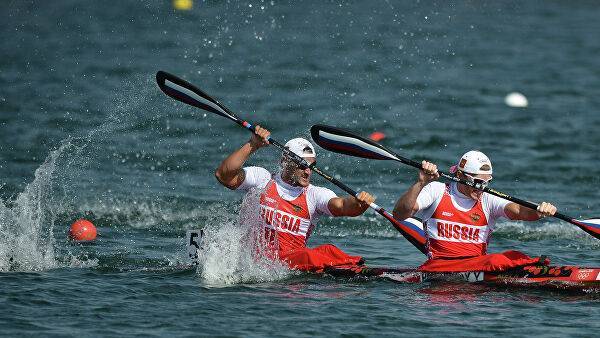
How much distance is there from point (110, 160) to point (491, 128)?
1035 centimetres

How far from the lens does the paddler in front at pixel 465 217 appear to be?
1209 centimetres

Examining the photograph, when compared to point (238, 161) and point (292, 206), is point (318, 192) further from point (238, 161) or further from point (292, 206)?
point (238, 161)

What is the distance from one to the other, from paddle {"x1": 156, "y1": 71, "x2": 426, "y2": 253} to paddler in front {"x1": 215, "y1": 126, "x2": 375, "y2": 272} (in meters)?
0.17

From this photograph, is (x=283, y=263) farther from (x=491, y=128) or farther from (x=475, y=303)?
(x=491, y=128)

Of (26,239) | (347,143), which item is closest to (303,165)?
(347,143)

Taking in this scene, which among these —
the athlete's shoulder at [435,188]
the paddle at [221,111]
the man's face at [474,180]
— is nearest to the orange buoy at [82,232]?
the paddle at [221,111]

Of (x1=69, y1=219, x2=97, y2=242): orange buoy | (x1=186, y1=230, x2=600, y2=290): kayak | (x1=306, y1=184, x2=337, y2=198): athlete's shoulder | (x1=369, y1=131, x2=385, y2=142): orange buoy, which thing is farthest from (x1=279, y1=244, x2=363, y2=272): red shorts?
(x1=369, y1=131, x2=385, y2=142): orange buoy

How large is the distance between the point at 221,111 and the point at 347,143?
163 cm

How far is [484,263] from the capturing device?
1196 centimetres

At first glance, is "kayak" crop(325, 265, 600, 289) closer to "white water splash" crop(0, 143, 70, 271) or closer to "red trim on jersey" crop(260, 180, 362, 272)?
"red trim on jersey" crop(260, 180, 362, 272)

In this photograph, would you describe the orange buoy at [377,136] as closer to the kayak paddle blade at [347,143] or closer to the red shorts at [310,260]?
the kayak paddle blade at [347,143]

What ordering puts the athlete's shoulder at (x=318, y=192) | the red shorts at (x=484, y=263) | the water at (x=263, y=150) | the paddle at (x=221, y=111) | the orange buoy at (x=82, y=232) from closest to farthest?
the water at (x=263, y=150), the red shorts at (x=484, y=263), the athlete's shoulder at (x=318, y=192), the paddle at (x=221, y=111), the orange buoy at (x=82, y=232)

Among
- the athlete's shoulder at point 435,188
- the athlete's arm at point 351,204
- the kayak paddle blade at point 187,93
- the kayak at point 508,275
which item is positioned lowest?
the kayak at point 508,275

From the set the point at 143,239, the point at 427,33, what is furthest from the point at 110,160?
the point at 427,33
